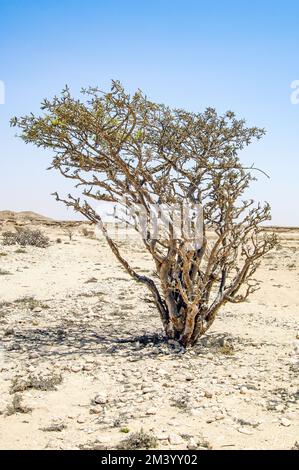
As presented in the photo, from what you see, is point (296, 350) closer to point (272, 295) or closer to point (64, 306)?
point (64, 306)

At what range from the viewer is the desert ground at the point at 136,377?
5.93 m

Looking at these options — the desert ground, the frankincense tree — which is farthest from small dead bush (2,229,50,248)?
the frankincense tree

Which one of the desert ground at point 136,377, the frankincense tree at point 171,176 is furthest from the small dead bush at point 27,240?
the frankincense tree at point 171,176

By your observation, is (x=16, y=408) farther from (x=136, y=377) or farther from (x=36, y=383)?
(x=136, y=377)

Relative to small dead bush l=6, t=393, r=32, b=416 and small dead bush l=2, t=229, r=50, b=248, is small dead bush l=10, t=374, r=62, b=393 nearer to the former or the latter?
small dead bush l=6, t=393, r=32, b=416

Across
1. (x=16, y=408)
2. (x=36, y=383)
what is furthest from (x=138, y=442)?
(x=36, y=383)

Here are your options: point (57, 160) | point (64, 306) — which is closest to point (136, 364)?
point (57, 160)

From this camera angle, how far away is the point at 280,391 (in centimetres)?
724

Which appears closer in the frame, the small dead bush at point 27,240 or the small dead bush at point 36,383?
the small dead bush at point 36,383

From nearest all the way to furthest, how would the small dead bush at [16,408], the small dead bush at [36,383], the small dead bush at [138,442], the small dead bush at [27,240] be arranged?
the small dead bush at [138,442] → the small dead bush at [16,408] → the small dead bush at [36,383] → the small dead bush at [27,240]

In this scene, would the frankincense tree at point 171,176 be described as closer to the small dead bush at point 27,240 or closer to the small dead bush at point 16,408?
the small dead bush at point 16,408

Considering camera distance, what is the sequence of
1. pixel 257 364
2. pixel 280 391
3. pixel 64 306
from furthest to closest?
pixel 64 306, pixel 257 364, pixel 280 391

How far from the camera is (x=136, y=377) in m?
8.08

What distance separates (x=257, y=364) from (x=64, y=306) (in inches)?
284
